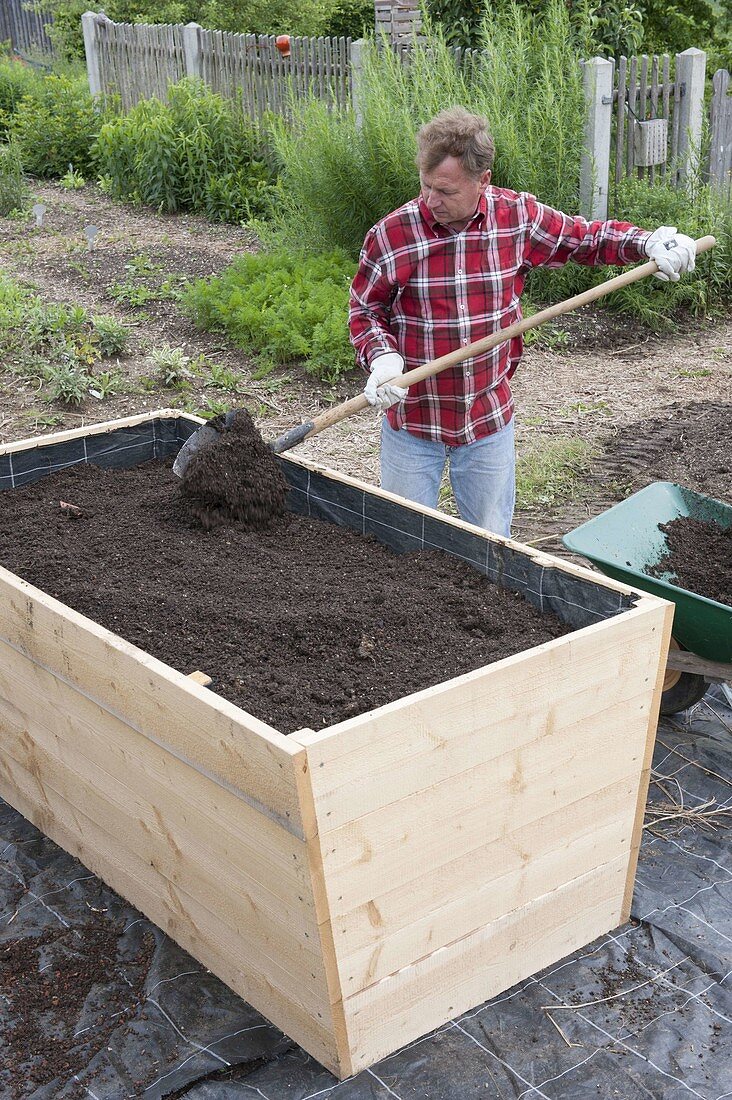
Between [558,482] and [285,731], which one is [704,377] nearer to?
A: [558,482]

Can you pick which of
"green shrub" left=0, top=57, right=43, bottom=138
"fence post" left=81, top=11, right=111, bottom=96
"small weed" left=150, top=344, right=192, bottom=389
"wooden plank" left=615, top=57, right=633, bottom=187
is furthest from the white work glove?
"green shrub" left=0, top=57, right=43, bottom=138

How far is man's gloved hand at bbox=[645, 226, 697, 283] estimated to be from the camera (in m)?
3.28

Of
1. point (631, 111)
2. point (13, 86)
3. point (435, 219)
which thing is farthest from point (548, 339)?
point (13, 86)

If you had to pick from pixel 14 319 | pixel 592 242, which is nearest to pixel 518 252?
pixel 592 242

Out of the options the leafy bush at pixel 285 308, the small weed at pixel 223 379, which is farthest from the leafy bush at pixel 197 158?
the small weed at pixel 223 379

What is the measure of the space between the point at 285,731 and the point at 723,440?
4191 millimetres

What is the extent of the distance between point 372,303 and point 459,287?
29cm

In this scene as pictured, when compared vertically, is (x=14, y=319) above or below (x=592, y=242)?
below

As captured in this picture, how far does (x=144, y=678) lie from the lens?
90.9 inches

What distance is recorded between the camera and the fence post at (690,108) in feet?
26.3

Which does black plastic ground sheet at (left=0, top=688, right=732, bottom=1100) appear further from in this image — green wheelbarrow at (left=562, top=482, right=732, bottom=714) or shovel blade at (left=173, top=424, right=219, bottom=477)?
shovel blade at (left=173, top=424, right=219, bottom=477)

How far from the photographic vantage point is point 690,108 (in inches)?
322

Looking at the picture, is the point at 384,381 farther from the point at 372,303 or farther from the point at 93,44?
the point at 93,44

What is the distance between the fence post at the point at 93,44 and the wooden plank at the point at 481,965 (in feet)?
41.5
